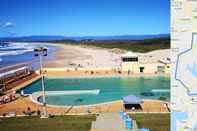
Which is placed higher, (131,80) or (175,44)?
(175,44)

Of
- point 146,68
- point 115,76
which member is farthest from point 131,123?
point 146,68

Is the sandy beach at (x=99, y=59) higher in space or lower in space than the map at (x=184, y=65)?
lower

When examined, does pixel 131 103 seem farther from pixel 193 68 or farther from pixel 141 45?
pixel 141 45

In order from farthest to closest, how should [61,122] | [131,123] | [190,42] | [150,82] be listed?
[150,82]
[61,122]
[131,123]
[190,42]

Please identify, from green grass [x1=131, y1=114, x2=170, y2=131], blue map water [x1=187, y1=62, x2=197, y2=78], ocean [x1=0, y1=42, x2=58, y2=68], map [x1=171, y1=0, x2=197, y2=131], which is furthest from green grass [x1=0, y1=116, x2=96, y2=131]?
ocean [x1=0, y1=42, x2=58, y2=68]

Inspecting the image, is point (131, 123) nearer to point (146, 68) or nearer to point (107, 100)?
point (107, 100)

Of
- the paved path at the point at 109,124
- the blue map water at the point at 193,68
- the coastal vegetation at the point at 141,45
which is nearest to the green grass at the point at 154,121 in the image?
the paved path at the point at 109,124

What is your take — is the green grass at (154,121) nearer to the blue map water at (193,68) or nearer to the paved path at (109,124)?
the paved path at (109,124)
